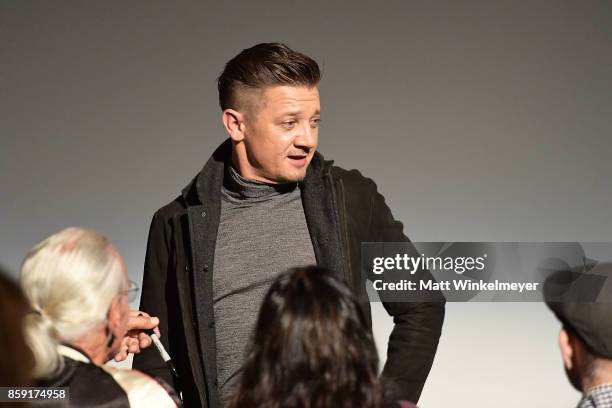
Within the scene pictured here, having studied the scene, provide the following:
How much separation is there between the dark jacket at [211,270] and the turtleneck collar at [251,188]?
4 centimetres

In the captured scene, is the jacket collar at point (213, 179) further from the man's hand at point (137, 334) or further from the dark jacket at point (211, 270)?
the man's hand at point (137, 334)

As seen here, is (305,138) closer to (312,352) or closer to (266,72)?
(266,72)

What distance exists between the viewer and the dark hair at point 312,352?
134cm

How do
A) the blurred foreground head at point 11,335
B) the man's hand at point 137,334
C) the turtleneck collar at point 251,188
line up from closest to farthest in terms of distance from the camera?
the blurred foreground head at point 11,335
the man's hand at point 137,334
the turtleneck collar at point 251,188

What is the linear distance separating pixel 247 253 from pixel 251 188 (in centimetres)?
17

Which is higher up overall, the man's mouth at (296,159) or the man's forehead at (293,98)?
the man's forehead at (293,98)

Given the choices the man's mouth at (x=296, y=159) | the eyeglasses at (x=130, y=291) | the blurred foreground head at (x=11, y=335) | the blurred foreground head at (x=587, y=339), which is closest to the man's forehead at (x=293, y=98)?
the man's mouth at (x=296, y=159)

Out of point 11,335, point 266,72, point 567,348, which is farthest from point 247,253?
point 11,335

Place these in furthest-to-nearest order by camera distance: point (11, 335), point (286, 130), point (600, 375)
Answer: point (286, 130)
point (600, 375)
point (11, 335)

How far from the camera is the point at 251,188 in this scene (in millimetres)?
2141

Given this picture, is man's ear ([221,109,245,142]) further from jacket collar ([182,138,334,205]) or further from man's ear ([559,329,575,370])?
man's ear ([559,329,575,370])

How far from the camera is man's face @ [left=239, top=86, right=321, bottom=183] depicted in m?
2.07

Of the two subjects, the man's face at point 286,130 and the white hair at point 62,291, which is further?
the man's face at point 286,130

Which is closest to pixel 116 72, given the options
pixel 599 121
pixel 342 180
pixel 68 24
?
pixel 68 24
